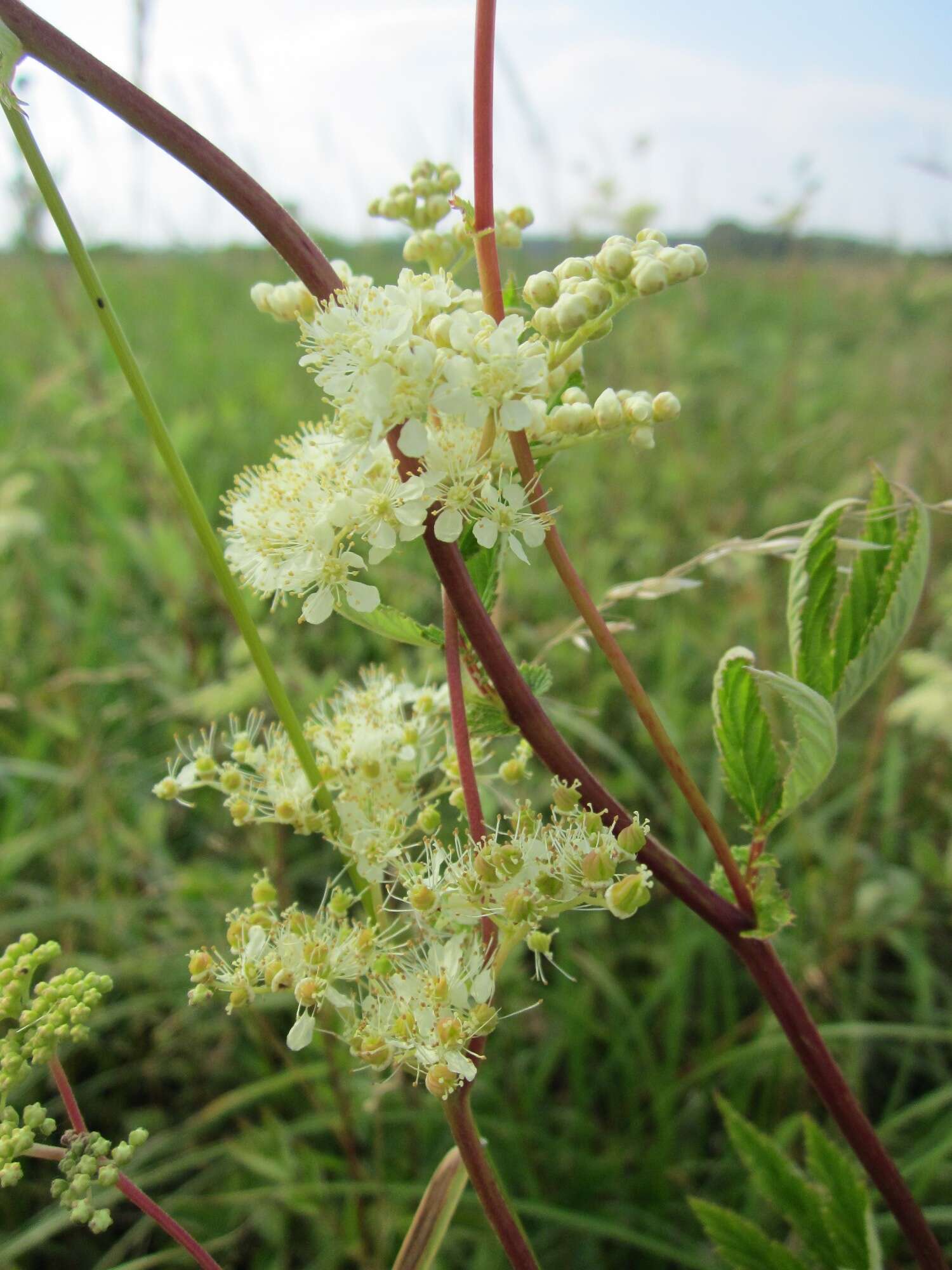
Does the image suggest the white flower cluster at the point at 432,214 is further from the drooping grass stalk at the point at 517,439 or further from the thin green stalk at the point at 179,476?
the thin green stalk at the point at 179,476

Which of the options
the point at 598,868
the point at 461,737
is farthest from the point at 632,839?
the point at 461,737

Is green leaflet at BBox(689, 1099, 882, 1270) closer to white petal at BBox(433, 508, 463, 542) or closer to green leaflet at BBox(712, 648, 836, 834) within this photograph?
green leaflet at BBox(712, 648, 836, 834)

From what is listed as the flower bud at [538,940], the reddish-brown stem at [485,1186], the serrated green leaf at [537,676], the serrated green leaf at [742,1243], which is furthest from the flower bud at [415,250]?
the serrated green leaf at [742,1243]

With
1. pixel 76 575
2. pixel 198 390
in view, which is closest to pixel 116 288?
pixel 198 390

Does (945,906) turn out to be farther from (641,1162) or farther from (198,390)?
(198,390)

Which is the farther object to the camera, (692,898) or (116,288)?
(116,288)

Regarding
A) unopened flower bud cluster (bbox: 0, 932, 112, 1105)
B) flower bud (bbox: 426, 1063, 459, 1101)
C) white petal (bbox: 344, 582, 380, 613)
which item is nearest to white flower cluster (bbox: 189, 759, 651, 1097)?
flower bud (bbox: 426, 1063, 459, 1101)
